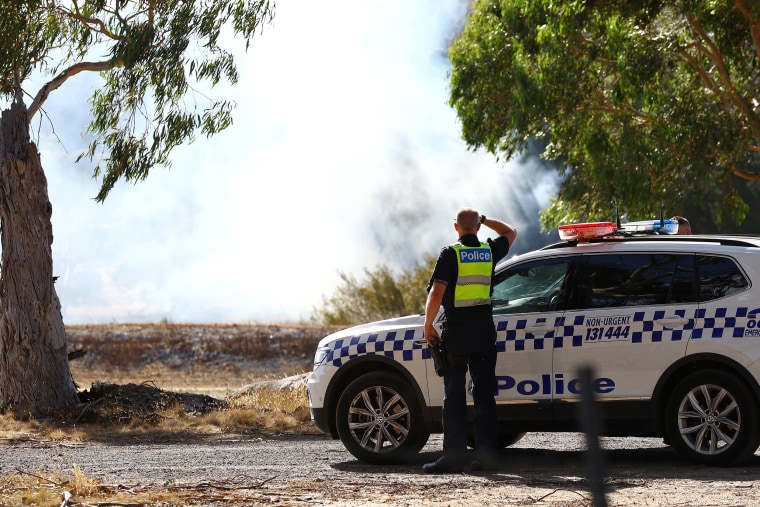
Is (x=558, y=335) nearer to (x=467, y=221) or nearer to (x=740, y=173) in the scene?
(x=467, y=221)

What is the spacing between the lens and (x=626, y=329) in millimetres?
8945

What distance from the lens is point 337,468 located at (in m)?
9.52

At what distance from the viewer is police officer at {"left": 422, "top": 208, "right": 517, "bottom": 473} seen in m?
8.91

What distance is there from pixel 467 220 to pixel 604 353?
4.84ft

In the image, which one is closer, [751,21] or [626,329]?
[626,329]

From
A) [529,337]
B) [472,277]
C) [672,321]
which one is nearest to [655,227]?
[672,321]

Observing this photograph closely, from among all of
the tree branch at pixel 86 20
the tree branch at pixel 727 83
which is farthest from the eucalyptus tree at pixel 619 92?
the tree branch at pixel 86 20

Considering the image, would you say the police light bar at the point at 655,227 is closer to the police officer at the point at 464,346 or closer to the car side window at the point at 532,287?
the car side window at the point at 532,287

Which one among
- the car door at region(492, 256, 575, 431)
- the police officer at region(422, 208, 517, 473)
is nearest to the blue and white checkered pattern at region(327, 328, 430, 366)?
the police officer at region(422, 208, 517, 473)

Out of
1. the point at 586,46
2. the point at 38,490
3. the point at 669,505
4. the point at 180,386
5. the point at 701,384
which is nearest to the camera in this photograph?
the point at 669,505

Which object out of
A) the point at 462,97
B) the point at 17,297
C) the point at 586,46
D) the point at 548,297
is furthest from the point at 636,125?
the point at 548,297

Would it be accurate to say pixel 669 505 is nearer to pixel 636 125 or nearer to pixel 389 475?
pixel 389 475

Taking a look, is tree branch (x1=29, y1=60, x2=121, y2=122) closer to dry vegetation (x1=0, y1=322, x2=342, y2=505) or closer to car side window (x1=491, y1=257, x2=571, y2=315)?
dry vegetation (x1=0, y1=322, x2=342, y2=505)

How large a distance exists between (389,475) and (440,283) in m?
1.52
